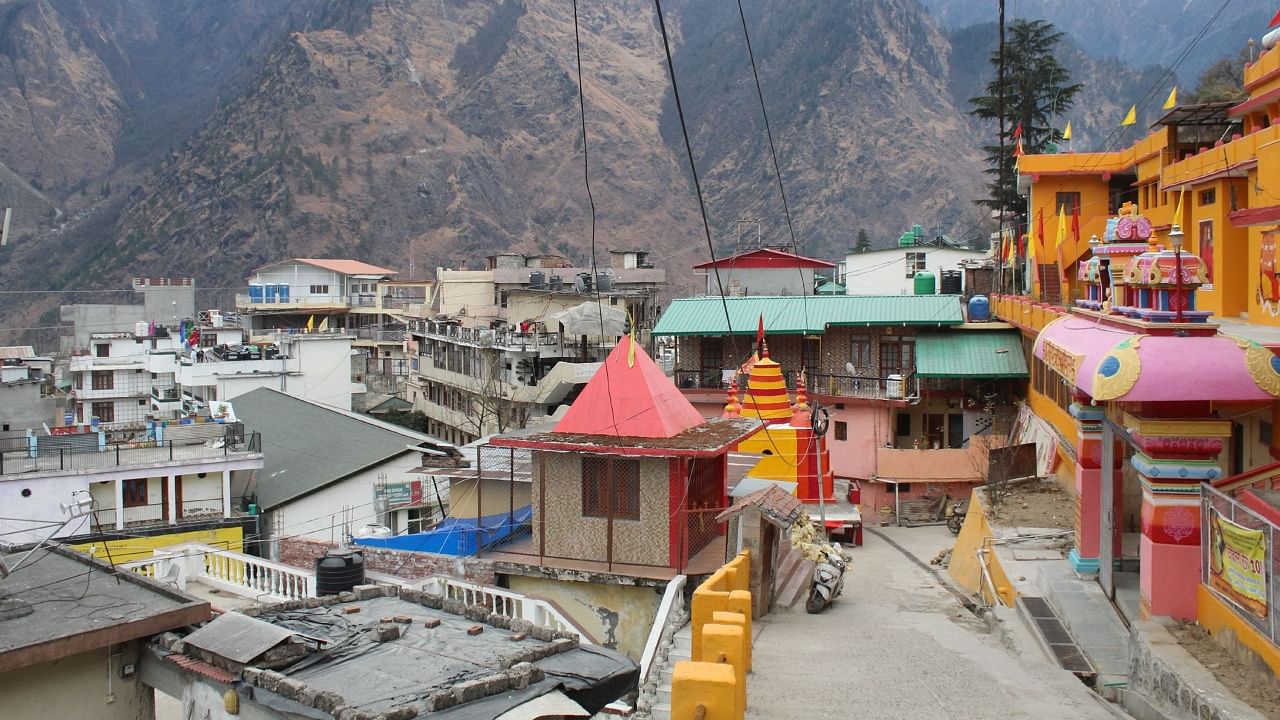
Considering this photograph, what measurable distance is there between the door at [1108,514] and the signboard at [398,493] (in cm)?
1699

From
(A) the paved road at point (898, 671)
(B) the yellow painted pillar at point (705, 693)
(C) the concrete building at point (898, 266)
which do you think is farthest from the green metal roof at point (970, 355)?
(B) the yellow painted pillar at point (705, 693)

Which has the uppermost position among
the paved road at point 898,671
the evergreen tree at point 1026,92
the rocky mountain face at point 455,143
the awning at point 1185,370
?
the rocky mountain face at point 455,143

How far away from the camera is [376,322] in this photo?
77875 mm

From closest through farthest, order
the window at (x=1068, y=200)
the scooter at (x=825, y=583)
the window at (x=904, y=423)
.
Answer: the scooter at (x=825, y=583)
the window at (x=1068, y=200)
the window at (x=904, y=423)

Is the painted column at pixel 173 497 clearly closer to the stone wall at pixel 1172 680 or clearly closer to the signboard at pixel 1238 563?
the stone wall at pixel 1172 680

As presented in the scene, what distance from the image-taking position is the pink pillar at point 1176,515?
40.8 ft

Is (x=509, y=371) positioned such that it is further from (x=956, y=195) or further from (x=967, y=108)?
(x=967, y=108)

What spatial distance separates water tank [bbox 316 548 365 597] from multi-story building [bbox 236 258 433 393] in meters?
57.3

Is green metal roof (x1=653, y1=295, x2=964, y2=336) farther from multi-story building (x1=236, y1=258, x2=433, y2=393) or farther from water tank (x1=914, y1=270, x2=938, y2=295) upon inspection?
multi-story building (x1=236, y1=258, x2=433, y2=393)

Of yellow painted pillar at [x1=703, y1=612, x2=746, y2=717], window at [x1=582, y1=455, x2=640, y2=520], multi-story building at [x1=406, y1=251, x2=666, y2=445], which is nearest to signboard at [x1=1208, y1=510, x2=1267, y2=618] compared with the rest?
yellow painted pillar at [x1=703, y1=612, x2=746, y2=717]

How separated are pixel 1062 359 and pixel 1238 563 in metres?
4.61

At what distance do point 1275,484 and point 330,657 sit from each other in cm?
1015

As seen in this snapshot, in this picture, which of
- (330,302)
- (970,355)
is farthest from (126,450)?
(330,302)

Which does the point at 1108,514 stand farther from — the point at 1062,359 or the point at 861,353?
the point at 861,353
